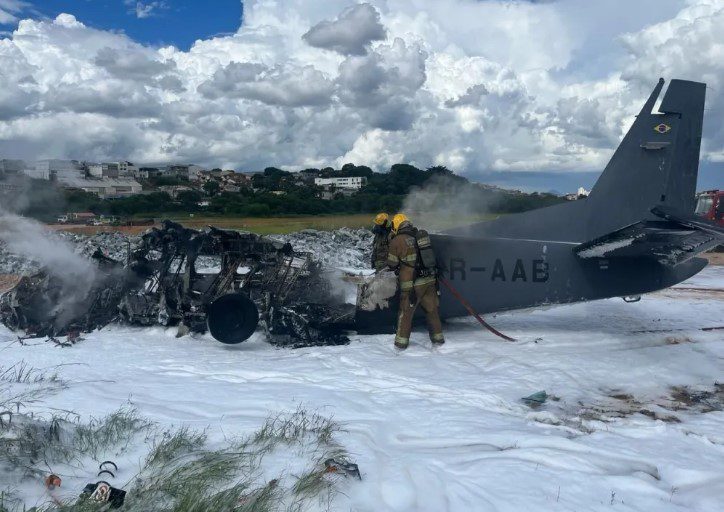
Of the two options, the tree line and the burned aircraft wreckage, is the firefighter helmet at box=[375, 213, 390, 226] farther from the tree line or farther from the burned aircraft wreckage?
the burned aircraft wreckage

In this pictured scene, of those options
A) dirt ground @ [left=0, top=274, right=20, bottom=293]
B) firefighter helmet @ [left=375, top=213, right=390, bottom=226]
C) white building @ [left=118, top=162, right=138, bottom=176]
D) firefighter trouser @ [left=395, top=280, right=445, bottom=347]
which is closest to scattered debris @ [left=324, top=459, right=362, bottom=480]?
firefighter trouser @ [left=395, top=280, right=445, bottom=347]

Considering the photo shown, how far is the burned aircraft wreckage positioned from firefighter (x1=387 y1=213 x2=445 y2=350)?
1029 millimetres

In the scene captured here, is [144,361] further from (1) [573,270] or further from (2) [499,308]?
(1) [573,270]

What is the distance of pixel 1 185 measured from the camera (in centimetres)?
858

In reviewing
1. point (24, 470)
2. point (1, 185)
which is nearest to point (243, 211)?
point (1, 185)

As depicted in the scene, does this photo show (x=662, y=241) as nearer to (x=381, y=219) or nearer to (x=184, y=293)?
Result: (x=381, y=219)

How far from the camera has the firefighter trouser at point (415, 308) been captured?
8414 millimetres

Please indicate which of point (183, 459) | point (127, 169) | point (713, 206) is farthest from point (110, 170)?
point (713, 206)

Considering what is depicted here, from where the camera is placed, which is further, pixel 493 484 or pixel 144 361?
pixel 144 361

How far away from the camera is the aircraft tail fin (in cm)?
921

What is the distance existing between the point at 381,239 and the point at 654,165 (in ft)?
15.3

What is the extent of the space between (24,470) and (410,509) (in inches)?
97.0

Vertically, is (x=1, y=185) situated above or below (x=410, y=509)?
above

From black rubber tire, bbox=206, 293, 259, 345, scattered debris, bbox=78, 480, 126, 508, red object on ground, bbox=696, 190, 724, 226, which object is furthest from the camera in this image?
red object on ground, bbox=696, 190, 724, 226
